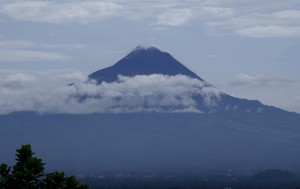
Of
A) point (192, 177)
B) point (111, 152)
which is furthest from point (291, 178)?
point (111, 152)

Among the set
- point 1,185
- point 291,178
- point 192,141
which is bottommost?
point 1,185

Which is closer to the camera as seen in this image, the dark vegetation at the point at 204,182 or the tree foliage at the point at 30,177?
the tree foliage at the point at 30,177

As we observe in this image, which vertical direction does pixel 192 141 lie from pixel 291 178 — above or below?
above

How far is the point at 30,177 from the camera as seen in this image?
46.9ft

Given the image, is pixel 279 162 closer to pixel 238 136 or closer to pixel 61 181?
pixel 238 136

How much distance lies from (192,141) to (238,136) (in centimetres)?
1042

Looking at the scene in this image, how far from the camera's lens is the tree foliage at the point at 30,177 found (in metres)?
14.3

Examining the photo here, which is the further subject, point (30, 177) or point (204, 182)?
point (204, 182)

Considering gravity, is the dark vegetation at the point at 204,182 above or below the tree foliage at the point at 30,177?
above

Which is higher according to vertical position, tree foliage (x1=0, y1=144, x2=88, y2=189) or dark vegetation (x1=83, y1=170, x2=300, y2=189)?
dark vegetation (x1=83, y1=170, x2=300, y2=189)

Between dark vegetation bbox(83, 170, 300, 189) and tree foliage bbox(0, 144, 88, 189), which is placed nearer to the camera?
tree foliage bbox(0, 144, 88, 189)

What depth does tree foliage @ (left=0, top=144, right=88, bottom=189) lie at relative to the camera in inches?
564

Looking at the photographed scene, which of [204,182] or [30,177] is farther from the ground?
[204,182]

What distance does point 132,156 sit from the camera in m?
191
